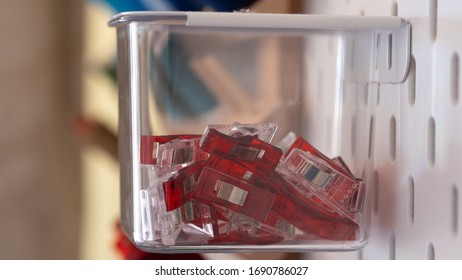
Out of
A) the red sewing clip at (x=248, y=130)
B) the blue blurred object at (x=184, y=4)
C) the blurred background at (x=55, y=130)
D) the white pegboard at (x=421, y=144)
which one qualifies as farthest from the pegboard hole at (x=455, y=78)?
the blurred background at (x=55, y=130)

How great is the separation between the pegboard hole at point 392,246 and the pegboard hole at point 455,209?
0.27 feet

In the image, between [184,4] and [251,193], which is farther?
[184,4]

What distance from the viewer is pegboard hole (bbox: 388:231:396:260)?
0.48m

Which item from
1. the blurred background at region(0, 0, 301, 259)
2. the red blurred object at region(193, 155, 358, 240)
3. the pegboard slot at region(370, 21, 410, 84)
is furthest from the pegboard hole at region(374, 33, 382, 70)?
the blurred background at region(0, 0, 301, 259)

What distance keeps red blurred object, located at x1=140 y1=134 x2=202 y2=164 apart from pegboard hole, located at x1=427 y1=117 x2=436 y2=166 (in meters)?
0.13

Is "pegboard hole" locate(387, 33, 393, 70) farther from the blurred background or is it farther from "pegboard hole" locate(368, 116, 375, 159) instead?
the blurred background

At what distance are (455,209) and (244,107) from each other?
0.14 m

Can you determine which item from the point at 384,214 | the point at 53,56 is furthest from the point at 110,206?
the point at 384,214

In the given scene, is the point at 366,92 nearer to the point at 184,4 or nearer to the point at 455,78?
the point at 455,78

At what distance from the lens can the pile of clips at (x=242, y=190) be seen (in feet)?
1.39

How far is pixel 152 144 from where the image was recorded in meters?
0.45

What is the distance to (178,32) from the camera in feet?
1.45

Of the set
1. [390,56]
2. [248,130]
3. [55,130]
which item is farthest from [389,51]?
[55,130]

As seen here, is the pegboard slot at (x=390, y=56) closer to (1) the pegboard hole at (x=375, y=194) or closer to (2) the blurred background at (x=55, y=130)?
(1) the pegboard hole at (x=375, y=194)
